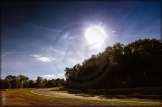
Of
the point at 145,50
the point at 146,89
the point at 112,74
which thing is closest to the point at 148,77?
the point at 146,89

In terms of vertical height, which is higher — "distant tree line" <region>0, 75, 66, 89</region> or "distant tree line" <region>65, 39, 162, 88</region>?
"distant tree line" <region>65, 39, 162, 88</region>

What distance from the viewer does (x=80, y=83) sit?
189 ft

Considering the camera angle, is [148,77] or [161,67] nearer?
[148,77]

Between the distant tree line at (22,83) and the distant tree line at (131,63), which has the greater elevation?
the distant tree line at (131,63)

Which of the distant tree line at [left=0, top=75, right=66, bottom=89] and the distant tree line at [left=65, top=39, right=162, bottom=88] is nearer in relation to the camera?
the distant tree line at [left=65, top=39, right=162, bottom=88]

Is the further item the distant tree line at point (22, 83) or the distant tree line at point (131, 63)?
the distant tree line at point (22, 83)

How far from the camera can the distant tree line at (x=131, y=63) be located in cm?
3322

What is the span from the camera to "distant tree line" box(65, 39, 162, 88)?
3322cm

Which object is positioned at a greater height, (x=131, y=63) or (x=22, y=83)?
(x=131, y=63)

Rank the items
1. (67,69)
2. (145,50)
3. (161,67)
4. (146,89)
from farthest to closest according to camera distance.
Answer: (67,69) < (145,50) < (161,67) < (146,89)

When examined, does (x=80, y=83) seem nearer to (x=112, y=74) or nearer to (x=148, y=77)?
(x=112, y=74)

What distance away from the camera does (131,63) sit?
131 ft

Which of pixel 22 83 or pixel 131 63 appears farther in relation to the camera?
pixel 22 83

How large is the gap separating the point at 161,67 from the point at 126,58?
34.8 feet
